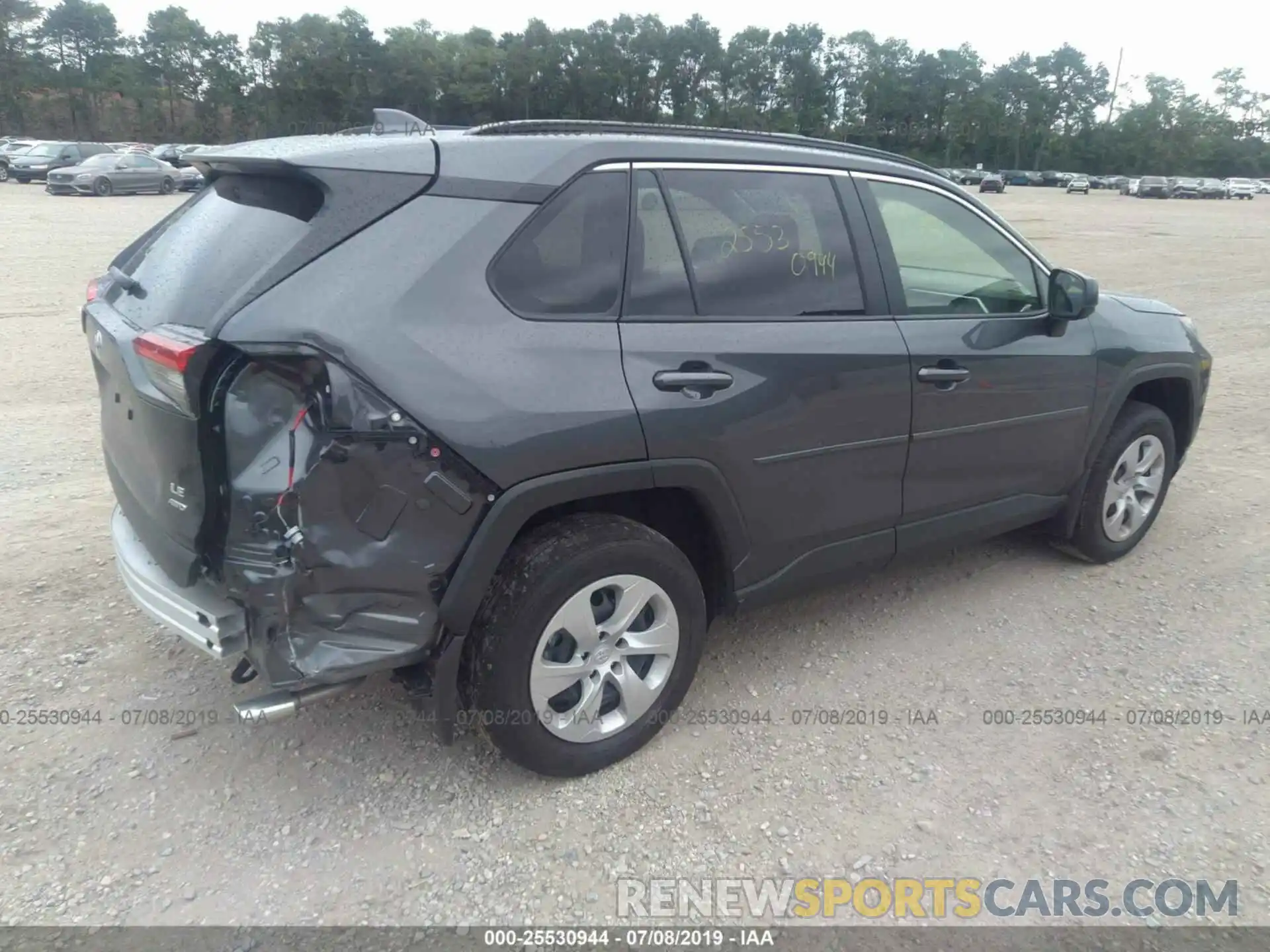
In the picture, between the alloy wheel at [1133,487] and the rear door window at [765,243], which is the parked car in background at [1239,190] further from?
the rear door window at [765,243]

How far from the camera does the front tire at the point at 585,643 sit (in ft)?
8.83

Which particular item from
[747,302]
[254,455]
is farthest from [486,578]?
[747,302]

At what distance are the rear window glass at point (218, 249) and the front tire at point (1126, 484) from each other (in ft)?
11.9

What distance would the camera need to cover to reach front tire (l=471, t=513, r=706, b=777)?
2691 millimetres

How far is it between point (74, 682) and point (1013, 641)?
362 centimetres

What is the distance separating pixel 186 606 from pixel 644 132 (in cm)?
203

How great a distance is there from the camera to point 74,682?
3373 mm

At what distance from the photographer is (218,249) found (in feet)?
8.75

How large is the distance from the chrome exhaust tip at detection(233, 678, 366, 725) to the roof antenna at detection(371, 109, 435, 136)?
1723 mm

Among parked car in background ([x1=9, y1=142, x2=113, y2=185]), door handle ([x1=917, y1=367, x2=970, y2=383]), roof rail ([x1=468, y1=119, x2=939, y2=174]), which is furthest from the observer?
parked car in background ([x1=9, y1=142, x2=113, y2=185])

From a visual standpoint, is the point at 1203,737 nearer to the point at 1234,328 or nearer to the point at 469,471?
the point at 469,471

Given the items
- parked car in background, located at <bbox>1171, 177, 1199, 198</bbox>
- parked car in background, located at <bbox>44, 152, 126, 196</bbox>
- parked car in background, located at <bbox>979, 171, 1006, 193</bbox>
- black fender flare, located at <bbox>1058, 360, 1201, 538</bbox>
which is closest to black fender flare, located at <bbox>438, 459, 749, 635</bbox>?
black fender flare, located at <bbox>1058, 360, 1201, 538</bbox>

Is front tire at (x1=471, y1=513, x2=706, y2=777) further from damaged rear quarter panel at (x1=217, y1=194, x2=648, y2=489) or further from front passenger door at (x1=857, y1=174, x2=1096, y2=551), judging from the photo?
front passenger door at (x1=857, y1=174, x2=1096, y2=551)

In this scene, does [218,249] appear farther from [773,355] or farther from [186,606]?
[773,355]
